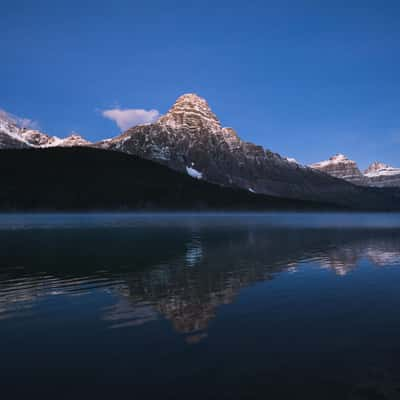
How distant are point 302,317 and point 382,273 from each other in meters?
20.7

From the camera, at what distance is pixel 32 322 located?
2506cm

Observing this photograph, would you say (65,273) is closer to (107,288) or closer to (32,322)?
(107,288)

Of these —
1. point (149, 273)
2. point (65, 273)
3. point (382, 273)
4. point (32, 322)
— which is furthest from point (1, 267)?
point (382, 273)

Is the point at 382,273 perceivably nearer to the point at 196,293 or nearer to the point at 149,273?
the point at 196,293

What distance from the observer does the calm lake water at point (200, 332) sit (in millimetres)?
16359

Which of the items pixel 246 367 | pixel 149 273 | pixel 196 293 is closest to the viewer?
pixel 246 367

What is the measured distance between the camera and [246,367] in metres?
18.0

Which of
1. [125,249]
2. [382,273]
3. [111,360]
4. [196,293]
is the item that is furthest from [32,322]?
[125,249]

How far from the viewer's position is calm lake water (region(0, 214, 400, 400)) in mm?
16359

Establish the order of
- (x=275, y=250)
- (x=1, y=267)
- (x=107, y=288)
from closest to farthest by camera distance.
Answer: (x=107, y=288) → (x=1, y=267) → (x=275, y=250)

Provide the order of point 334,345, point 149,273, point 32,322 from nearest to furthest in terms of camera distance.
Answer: point 334,345
point 32,322
point 149,273

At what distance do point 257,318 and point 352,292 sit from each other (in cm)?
1220

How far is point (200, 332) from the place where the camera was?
22.7 meters

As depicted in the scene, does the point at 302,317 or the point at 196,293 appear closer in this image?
the point at 302,317
